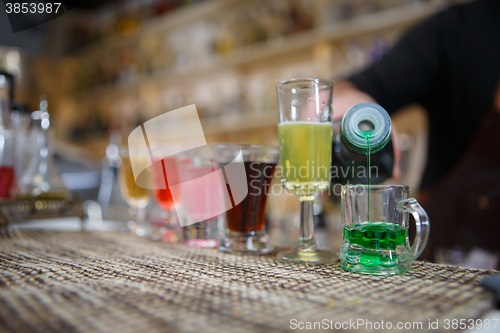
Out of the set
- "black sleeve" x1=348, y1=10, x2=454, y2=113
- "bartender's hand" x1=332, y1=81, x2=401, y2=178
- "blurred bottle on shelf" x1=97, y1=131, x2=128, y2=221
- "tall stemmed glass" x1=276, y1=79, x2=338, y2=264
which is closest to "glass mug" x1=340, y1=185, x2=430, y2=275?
"tall stemmed glass" x1=276, y1=79, x2=338, y2=264

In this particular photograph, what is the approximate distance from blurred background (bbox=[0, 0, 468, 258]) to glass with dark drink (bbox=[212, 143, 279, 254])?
23 cm

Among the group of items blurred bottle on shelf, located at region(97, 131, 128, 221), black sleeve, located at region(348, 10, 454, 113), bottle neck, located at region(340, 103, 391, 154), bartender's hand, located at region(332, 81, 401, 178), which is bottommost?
blurred bottle on shelf, located at region(97, 131, 128, 221)

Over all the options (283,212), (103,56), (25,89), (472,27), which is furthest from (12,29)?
(472,27)

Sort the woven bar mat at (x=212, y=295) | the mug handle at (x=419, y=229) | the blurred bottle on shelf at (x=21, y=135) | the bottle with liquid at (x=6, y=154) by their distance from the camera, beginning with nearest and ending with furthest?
the woven bar mat at (x=212, y=295)
the mug handle at (x=419, y=229)
the bottle with liquid at (x=6, y=154)
the blurred bottle on shelf at (x=21, y=135)

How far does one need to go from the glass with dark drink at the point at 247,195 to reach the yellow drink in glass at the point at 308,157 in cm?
8

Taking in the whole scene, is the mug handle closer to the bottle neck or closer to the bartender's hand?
the bottle neck

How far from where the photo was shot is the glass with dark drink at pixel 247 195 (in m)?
0.80

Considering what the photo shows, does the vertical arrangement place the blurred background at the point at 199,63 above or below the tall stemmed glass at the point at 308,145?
above

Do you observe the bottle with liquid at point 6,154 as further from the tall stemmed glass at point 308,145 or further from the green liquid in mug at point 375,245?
the green liquid in mug at point 375,245

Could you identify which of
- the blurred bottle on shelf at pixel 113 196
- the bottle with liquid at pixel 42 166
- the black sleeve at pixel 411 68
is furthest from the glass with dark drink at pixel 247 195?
the blurred bottle on shelf at pixel 113 196

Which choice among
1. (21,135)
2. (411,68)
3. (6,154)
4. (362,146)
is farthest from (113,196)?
(362,146)

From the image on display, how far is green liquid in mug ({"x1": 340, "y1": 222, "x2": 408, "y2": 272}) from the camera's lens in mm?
592

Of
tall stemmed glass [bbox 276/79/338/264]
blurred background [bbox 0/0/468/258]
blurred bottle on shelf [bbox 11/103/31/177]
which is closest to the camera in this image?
tall stemmed glass [bbox 276/79/338/264]

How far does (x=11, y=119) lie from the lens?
1.14 metres
